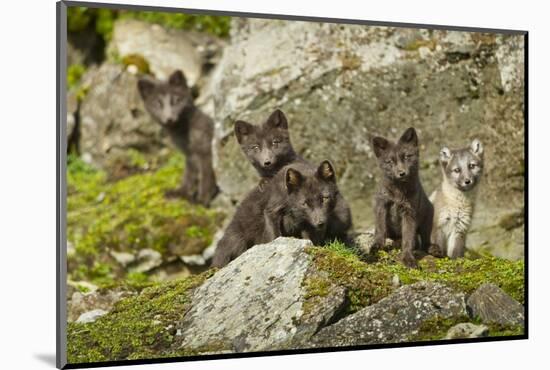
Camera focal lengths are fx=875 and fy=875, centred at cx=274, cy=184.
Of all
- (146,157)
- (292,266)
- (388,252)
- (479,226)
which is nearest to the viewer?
(292,266)

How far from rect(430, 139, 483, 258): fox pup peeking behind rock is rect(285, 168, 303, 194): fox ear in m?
1.85

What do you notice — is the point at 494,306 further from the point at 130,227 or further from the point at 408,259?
the point at 130,227

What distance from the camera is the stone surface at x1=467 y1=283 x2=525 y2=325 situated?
9375 mm

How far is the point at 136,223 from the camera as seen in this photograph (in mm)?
13328

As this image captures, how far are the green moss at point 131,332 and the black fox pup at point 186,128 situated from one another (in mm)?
4615

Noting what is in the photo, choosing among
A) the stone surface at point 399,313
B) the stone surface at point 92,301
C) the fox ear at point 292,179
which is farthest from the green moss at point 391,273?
the stone surface at point 92,301

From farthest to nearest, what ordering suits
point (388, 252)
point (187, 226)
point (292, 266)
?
point (187, 226), point (388, 252), point (292, 266)

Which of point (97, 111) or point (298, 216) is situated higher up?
point (97, 111)

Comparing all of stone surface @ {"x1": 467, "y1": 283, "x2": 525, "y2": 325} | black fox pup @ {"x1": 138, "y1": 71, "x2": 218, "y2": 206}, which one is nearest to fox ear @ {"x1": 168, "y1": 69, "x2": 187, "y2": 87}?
black fox pup @ {"x1": 138, "y1": 71, "x2": 218, "y2": 206}

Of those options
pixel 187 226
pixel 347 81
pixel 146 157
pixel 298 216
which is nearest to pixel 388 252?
pixel 298 216

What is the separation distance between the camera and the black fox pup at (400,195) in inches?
368

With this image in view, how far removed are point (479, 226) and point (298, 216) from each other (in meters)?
2.93

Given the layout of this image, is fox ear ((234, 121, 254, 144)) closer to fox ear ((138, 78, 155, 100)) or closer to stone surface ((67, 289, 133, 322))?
stone surface ((67, 289, 133, 322))

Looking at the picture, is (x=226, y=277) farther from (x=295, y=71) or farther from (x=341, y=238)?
(x=295, y=71)
